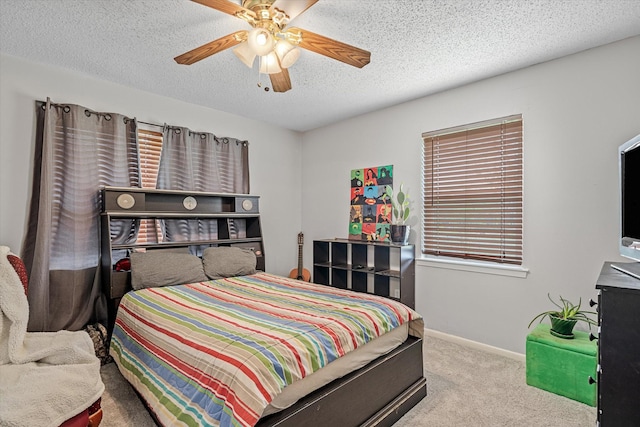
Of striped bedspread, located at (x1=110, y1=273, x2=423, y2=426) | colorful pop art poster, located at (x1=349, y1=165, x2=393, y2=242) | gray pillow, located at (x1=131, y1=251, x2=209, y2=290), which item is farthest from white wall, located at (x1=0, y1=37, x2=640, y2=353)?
striped bedspread, located at (x1=110, y1=273, x2=423, y2=426)

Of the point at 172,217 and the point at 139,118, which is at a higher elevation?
the point at 139,118

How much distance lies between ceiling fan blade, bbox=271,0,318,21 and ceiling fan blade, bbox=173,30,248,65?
0.27m

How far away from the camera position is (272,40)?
1.80 metres

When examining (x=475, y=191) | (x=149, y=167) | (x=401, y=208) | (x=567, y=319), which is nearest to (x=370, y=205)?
(x=401, y=208)

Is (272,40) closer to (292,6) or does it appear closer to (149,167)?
(292,6)

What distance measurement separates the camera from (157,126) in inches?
134

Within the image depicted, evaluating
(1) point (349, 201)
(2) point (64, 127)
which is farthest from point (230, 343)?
(1) point (349, 201)

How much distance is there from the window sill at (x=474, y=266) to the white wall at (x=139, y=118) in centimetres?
204

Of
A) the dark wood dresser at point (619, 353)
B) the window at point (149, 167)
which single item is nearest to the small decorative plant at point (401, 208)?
the dark wood dresser at point (619, 353)

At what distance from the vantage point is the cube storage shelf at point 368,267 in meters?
3.38

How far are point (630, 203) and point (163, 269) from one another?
10.9ft

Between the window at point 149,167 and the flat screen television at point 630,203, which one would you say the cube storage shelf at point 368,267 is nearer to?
the flat screen television at point 630,203

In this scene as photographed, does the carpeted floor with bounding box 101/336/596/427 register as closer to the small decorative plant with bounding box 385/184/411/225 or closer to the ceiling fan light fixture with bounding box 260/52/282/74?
the small decorative plant with bounding box 385/184/411/225

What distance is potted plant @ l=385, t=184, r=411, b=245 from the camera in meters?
3.42
